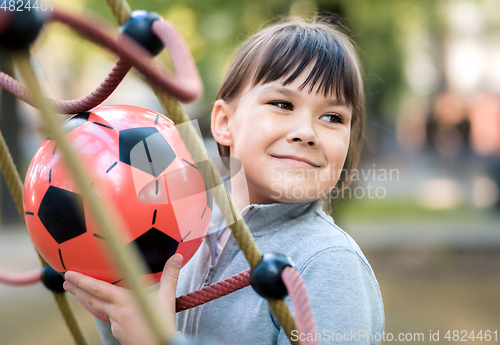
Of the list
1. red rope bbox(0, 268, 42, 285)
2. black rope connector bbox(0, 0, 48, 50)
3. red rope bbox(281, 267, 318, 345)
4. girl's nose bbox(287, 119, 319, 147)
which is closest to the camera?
black rope connector bbox(0, 0, 48, 50)

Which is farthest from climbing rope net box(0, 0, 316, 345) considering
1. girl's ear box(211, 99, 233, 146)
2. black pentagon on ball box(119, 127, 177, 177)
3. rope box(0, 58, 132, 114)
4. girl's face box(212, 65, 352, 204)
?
girl's ear box(211, 99, 233, 146)

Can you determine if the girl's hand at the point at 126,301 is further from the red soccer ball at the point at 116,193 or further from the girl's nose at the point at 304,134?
the girl's nose at the point at 304,134

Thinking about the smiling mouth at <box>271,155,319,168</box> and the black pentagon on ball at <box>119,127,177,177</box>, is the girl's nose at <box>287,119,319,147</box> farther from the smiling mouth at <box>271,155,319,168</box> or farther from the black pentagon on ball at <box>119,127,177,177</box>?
the black pentagon on ball at <box>119,127,177,177</box>

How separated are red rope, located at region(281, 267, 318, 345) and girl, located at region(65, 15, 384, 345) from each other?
0.28m

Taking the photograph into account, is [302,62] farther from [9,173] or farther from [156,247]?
[9,173]

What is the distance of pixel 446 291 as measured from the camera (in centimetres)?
479

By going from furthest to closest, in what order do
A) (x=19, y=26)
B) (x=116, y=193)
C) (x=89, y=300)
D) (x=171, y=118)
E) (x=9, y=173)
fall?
1. (x=9, y=173)
2. (x=89, y=300)
3. (x=116, y=193)
4. (x=171, y=118)
5. (x=19, y=26)

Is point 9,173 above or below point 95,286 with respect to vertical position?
above

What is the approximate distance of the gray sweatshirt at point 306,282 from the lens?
1031 millimetres

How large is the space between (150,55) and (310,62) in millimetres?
545

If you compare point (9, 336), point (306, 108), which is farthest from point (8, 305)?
point (306, 108)

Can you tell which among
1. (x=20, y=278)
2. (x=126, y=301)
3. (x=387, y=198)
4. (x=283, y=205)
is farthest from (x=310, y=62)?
(x=387, y=198)

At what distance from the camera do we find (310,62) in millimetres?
1218

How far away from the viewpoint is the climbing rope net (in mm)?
536
